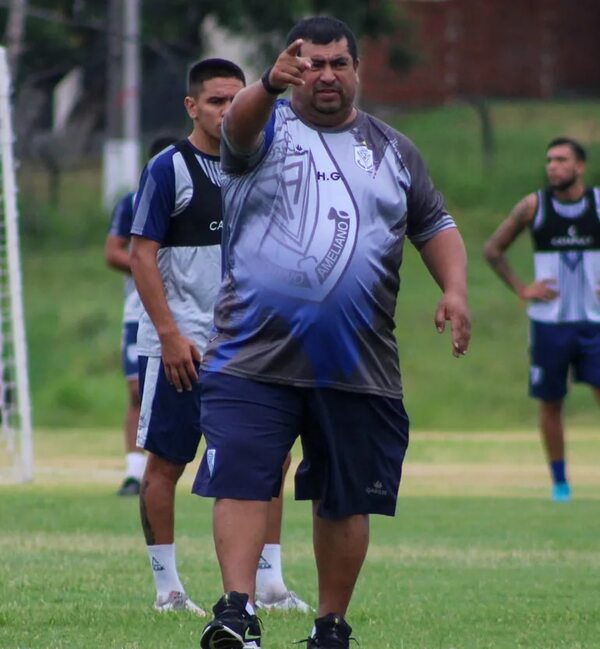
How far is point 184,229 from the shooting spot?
8.05 meters

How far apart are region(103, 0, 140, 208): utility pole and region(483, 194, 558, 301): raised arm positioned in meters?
14.4

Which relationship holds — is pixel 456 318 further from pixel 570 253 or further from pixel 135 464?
pixel 570 253

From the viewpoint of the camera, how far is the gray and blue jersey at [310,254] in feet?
20.8

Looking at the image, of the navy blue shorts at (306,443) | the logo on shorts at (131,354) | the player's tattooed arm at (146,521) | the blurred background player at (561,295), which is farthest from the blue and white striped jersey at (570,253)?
the navy blue shorts at (306,443)

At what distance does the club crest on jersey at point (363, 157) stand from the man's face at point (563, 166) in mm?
7238

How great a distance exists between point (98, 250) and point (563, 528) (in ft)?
68.3

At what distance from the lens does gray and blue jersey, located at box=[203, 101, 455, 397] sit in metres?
6.33

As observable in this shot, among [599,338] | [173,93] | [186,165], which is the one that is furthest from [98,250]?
[186,165]

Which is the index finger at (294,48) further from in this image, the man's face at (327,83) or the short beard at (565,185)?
the short beard at (565,185)

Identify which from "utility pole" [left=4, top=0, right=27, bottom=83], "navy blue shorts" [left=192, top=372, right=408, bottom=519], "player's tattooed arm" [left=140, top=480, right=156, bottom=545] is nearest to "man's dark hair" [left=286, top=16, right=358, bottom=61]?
"navy blue shorts" [left=192, top=372, right=408, bottom=519]

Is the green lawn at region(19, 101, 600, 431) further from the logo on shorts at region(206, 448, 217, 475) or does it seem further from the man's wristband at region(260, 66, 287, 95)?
the man's wristband at region(260, 66, 287, 95)

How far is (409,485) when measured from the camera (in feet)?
50.1

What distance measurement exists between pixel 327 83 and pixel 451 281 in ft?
2.63

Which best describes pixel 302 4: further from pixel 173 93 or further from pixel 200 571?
pixel 200 571
